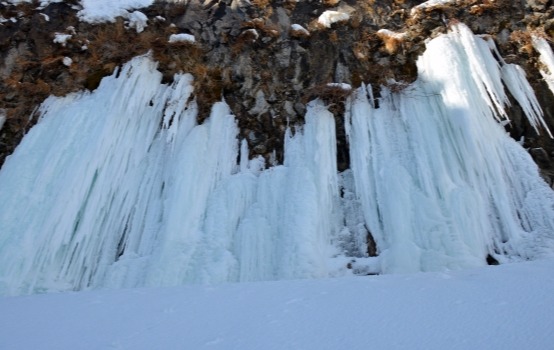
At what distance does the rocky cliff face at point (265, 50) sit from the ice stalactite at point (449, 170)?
51 centimetres

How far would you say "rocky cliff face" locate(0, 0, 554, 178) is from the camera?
865 centimetres

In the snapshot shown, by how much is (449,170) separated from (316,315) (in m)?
4.80

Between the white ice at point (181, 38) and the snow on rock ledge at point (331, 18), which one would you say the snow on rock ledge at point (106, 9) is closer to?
the white ice at point (181, 38)

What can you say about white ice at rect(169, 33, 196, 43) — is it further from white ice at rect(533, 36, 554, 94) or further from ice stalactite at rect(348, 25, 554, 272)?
white ice at rect(533, 36, 554, 94)

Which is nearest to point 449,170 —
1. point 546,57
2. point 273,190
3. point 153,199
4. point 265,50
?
point 273,190

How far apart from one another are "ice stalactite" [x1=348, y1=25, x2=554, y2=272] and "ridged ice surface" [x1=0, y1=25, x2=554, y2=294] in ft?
0.07

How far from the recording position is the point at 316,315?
2965 millimetres

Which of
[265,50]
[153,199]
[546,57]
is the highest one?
[265,50]

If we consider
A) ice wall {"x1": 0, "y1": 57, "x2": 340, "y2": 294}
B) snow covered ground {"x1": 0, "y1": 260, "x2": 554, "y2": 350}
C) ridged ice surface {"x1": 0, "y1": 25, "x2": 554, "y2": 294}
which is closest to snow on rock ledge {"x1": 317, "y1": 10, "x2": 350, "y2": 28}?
ridged ice surface {"x1": 0, "y1": 25, "x2": 554, "y2": 294}

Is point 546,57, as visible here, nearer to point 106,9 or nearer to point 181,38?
point 181,38

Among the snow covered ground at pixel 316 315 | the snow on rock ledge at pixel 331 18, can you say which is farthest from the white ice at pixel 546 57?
the snow covered ground at pixel 316 315

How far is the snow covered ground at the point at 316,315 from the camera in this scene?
2516 mm

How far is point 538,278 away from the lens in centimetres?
319

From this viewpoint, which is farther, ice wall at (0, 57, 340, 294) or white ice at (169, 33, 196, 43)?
white ice at (169, 33, 196, 43)
